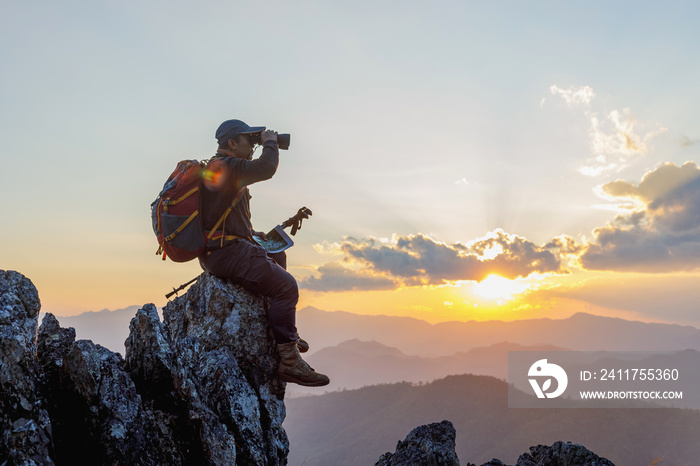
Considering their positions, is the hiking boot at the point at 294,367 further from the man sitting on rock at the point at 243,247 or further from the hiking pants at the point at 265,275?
the hiking pants at the point at 265,275

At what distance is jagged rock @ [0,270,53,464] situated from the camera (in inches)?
178

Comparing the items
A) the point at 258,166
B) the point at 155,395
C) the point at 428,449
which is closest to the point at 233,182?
the point at 258,166

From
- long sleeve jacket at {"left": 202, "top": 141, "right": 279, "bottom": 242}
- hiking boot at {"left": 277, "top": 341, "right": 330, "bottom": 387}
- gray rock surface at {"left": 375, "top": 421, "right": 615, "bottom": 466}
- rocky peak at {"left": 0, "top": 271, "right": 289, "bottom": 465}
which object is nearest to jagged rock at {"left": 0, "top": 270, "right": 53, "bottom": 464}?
rocky peak at {"left": 0, "top": 271, "right": 289, "bottom": 465}

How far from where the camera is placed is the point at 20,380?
4.92 metres

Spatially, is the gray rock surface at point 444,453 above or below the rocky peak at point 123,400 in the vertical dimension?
below

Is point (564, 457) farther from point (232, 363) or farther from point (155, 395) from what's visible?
point (155, 395)

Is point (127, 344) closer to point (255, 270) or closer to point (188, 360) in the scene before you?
point (188, 360)

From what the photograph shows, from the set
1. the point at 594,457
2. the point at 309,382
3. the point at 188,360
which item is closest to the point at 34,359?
the point at 188,360

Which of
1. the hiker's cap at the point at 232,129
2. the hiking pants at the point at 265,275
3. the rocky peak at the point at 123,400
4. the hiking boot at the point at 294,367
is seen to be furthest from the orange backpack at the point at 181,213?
the hiking boot at the point at 294,367

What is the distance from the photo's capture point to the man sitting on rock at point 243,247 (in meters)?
8.41

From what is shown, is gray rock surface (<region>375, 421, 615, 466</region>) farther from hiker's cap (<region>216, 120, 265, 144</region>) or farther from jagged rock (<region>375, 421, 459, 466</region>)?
hiker's cap (<region>216, 120, 265, 144</region>)

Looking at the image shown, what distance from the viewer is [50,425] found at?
4934mm

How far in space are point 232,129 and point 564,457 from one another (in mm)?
8727

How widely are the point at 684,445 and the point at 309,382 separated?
724ft
